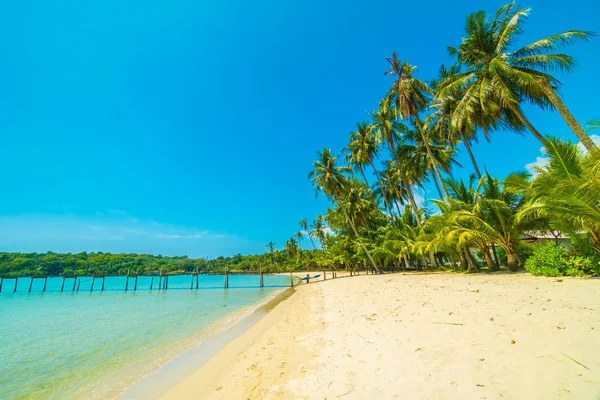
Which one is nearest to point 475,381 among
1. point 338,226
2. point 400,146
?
point 400,146

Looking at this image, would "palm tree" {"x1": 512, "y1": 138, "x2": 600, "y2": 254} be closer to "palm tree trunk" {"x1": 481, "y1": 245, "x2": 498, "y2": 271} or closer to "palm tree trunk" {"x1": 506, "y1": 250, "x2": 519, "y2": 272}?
"palm tree trunk" {"x1": 506, "y1": 250, "x2": 519, "y2": 272}

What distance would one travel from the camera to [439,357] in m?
3.31

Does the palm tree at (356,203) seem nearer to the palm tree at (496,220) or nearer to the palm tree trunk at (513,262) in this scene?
the palm tree at (496,220)

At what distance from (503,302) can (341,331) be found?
3.86m

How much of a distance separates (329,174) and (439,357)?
73.2 ft

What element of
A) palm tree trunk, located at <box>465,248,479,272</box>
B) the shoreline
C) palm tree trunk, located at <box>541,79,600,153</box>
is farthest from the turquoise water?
palm tree trunk, located at <box>541,79,600,153</box>

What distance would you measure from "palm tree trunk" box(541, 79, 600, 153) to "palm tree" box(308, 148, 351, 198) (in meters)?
16.1

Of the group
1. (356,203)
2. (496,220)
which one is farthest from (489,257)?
(356,203)

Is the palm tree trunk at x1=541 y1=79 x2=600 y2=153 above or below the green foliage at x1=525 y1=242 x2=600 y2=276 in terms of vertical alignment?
above

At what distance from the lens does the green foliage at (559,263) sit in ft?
27.0

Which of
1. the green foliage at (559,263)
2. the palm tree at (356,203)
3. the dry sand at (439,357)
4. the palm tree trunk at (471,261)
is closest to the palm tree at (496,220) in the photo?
the green foliage at (559,263)

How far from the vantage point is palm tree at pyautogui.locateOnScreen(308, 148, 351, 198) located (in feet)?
82.6

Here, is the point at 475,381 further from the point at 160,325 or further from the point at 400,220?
the point at 400,220

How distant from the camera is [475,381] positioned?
2.57 m
